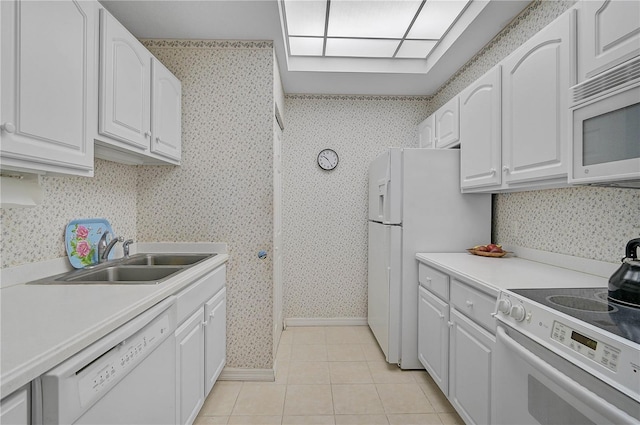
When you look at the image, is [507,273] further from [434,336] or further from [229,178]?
[229,178]

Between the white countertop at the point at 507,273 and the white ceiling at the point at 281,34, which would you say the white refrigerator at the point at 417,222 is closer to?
the white countertop at the point at 507,273

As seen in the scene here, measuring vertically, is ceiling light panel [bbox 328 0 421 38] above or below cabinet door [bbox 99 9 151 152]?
above

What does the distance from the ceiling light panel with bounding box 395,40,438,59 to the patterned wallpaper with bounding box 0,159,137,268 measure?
2.47m

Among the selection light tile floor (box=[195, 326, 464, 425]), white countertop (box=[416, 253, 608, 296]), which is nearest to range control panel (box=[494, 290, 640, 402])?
white countertop (box=[416, 253, 608, 296])

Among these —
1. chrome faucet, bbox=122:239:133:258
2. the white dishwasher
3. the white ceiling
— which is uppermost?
the white ceiling

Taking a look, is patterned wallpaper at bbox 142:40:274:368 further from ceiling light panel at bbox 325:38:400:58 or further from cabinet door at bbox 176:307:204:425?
ceiling light panel at bbox 325:38:400:58

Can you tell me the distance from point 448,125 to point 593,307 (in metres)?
1.92

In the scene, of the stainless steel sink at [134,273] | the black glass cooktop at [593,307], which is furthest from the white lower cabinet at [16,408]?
the black glass cooktop at [593,307]

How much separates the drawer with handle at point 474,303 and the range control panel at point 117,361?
1.50 metres

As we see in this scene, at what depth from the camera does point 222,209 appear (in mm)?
2395

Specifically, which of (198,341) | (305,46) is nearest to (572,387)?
(198,341)

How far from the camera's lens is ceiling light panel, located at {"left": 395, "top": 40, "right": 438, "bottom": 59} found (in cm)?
269

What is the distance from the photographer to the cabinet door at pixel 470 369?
4.96ft

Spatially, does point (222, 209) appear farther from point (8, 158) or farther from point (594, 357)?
point (594, 357)
